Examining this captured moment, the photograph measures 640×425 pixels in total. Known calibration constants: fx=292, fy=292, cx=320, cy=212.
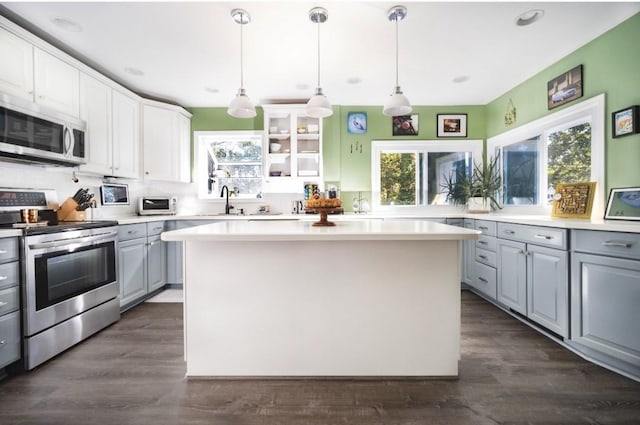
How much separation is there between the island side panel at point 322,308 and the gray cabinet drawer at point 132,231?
166 centimetres

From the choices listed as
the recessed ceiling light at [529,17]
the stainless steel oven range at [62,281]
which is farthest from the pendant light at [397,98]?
the stainless steel oven range at [62,281]

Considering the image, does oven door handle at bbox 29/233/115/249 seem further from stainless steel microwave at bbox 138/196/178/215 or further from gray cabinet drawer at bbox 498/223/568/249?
gray cabinet drawer at bbox 498/223/568/249

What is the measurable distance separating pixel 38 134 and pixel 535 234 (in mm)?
4106

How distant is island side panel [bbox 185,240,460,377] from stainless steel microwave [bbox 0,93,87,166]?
1.60m

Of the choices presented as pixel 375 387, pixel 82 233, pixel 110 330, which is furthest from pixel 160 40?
pixel 375 387

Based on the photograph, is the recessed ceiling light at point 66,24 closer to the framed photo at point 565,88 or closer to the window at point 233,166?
the window at point 233,166

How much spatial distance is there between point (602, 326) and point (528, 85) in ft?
9.02

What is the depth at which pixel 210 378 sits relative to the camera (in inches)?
72.1

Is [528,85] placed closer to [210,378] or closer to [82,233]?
[210,378]

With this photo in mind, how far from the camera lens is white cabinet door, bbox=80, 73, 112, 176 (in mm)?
2881

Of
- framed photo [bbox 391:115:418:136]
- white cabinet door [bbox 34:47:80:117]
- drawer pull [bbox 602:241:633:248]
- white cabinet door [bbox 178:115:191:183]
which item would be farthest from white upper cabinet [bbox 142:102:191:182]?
drawer pull [bbox 602:241:633:248]

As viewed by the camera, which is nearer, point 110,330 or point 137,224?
point 110,330

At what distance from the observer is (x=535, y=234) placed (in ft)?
8.06

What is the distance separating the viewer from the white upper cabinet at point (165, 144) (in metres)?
3.75
